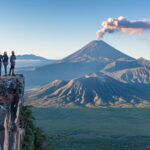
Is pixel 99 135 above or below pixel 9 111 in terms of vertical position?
below

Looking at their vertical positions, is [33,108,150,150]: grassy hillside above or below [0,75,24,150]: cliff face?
below

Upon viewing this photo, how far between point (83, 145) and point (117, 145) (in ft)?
35.9

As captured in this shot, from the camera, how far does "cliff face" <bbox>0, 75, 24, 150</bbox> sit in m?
27.3

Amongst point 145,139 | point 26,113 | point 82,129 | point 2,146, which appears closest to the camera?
point 2,146

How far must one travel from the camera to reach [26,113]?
41000 mm

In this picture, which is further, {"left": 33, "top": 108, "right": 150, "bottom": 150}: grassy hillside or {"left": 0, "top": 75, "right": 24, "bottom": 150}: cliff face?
{"left": 33, "top": 108, "right": 150, "bottom": 150}: grassy hillside

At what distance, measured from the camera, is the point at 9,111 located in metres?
27.8

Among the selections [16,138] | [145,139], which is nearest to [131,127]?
[145,139]

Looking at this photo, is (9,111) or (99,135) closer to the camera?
(9,111)

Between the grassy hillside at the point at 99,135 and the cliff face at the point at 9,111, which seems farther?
the grassy hillside at the point at 99,135

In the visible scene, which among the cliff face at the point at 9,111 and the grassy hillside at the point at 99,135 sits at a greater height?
the cliff face at the point at 9,111

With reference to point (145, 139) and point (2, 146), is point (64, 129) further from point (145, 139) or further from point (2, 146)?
point (2, 146)

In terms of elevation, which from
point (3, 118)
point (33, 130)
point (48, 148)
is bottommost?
point (48, 148)

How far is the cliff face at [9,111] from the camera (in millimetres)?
27266
